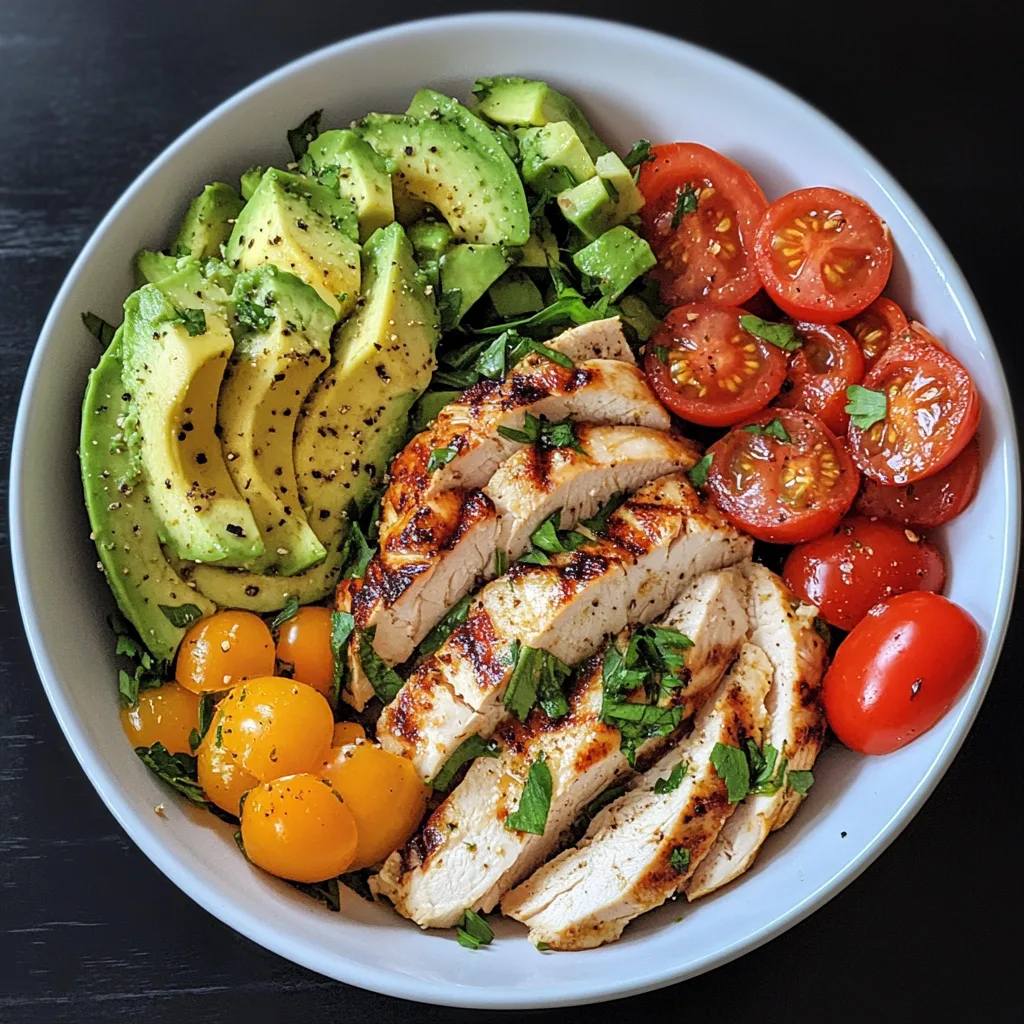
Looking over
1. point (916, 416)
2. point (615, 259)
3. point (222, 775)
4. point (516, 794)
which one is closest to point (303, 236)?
point (615, 259)

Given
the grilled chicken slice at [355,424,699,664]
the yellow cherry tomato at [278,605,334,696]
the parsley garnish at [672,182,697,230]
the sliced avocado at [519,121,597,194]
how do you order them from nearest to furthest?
the grilled chicken slice at [355,424,699,664] → the yellow cherry tomato at [278,605,334,696] → the sliced avocado at [519,121,597,194] → the parsley garnish at [672,182,697,230]

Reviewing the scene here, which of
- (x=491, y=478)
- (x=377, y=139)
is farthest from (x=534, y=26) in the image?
(x=491, y=478)

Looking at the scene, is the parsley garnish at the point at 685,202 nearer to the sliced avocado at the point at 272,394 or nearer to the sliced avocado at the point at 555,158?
the sliced avocado at the point at 555,158

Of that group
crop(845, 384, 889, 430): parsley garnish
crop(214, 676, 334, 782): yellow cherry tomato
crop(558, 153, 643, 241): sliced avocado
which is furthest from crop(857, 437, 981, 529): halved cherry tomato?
crop(214, 676, 334, 782): yellow cherry tomato

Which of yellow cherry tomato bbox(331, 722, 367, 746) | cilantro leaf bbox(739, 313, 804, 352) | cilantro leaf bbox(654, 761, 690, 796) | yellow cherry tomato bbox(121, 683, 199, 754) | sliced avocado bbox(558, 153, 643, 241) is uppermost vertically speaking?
sliced avocado bbox(558, 153, 643, 241)

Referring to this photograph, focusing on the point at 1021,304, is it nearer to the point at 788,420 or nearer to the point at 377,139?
the point at 788,420

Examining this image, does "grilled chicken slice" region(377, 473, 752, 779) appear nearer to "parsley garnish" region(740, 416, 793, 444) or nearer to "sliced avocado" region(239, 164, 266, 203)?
"parsley garnish" region(740, 416, 793, 444)
